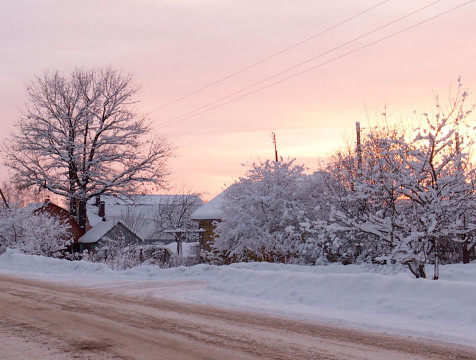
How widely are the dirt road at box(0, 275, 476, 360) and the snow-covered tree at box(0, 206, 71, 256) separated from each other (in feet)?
79.9

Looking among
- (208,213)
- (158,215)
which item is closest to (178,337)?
(208,213)

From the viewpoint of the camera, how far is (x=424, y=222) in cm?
1342

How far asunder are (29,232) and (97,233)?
18904 mm

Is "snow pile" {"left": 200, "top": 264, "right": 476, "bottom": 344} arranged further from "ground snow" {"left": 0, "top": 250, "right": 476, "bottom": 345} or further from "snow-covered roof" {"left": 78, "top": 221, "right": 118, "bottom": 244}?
→ "snow-covered roof" {"left": 78, "top": 221, "right": 118, "bottom": 244}

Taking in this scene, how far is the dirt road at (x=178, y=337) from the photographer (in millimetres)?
6844

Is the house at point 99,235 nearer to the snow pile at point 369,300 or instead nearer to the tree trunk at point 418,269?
the snow pile at point 369,300

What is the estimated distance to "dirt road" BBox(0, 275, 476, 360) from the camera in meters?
6.84

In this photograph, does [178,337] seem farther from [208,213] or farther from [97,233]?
[97,233]

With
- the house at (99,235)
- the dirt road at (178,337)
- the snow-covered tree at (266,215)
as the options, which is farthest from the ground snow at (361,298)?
the house at (99,235)

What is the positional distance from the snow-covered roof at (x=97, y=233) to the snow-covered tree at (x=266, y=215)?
28973 millimetres

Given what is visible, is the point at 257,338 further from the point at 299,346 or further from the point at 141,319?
the point at 141,319

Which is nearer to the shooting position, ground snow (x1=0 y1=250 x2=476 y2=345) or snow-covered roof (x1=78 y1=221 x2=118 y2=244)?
ground snow (x1=0 y1=250 x2=476 y2=345)

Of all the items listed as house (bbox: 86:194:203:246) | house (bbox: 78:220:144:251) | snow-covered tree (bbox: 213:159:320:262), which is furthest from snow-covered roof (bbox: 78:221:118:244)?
snow-covered tree (bbox: 213:159:320:262)

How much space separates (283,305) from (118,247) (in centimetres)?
2052
